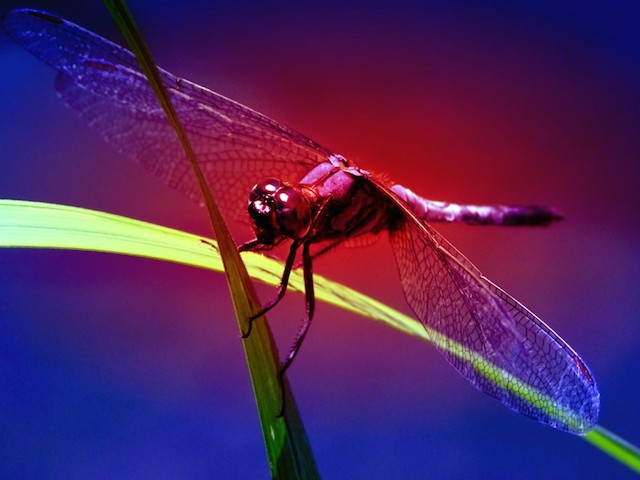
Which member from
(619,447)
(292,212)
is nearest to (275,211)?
(292,212)

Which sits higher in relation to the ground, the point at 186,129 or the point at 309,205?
the point at 186,129

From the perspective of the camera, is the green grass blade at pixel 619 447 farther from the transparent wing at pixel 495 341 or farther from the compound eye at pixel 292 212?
the compound eye at pixel 292 212

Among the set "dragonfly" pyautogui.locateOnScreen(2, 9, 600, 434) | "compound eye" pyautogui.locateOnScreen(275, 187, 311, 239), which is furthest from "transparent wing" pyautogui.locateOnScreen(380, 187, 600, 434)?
"compound eye" pyautogui.locateOnScreen(275, 187, 311, 239)

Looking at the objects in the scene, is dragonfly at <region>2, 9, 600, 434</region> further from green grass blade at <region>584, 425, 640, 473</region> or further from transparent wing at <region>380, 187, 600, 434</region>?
green grass blade at <region>584, 425, 640, 473</region>

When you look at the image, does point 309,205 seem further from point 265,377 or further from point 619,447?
point 619,447

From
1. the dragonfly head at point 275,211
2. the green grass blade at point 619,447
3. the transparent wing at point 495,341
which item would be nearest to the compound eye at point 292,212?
the dragonfly head at point 275,211

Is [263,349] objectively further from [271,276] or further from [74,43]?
[74,43]
